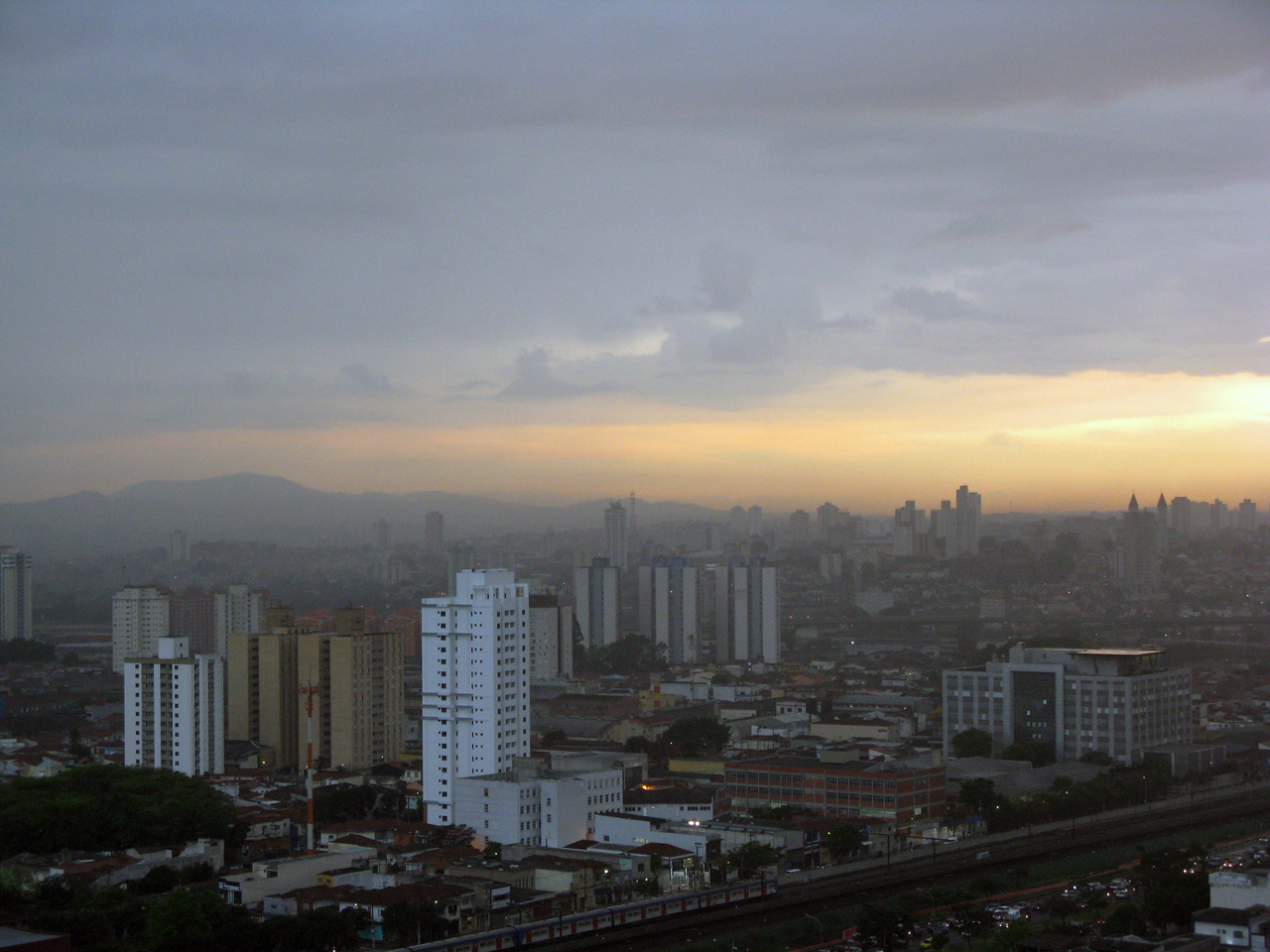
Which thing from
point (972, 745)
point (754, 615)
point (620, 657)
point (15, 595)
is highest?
point (15, 595)

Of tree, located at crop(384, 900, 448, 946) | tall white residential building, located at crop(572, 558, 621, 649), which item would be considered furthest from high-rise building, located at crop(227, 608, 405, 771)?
tall white residential building, located at crop(572, 558, 621, 649)

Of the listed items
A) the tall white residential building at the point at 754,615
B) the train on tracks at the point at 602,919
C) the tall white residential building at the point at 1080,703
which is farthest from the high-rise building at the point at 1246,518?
the train on tracks at the point at 602,919

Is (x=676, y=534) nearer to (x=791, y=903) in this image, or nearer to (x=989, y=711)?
(x=989, y=711)

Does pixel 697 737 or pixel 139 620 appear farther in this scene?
pixel 139 620

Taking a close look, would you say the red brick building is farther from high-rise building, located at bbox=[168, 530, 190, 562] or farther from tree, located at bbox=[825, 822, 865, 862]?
high-rise building, located at bbox=[168, 530, 190, 562]

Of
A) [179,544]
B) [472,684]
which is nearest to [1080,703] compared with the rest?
[472,684]

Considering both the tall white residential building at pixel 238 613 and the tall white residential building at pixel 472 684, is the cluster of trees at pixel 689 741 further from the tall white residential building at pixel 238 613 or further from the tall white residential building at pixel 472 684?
the tall white residential building at pixel 238 613

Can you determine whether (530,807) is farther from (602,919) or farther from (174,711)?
(174,711)
